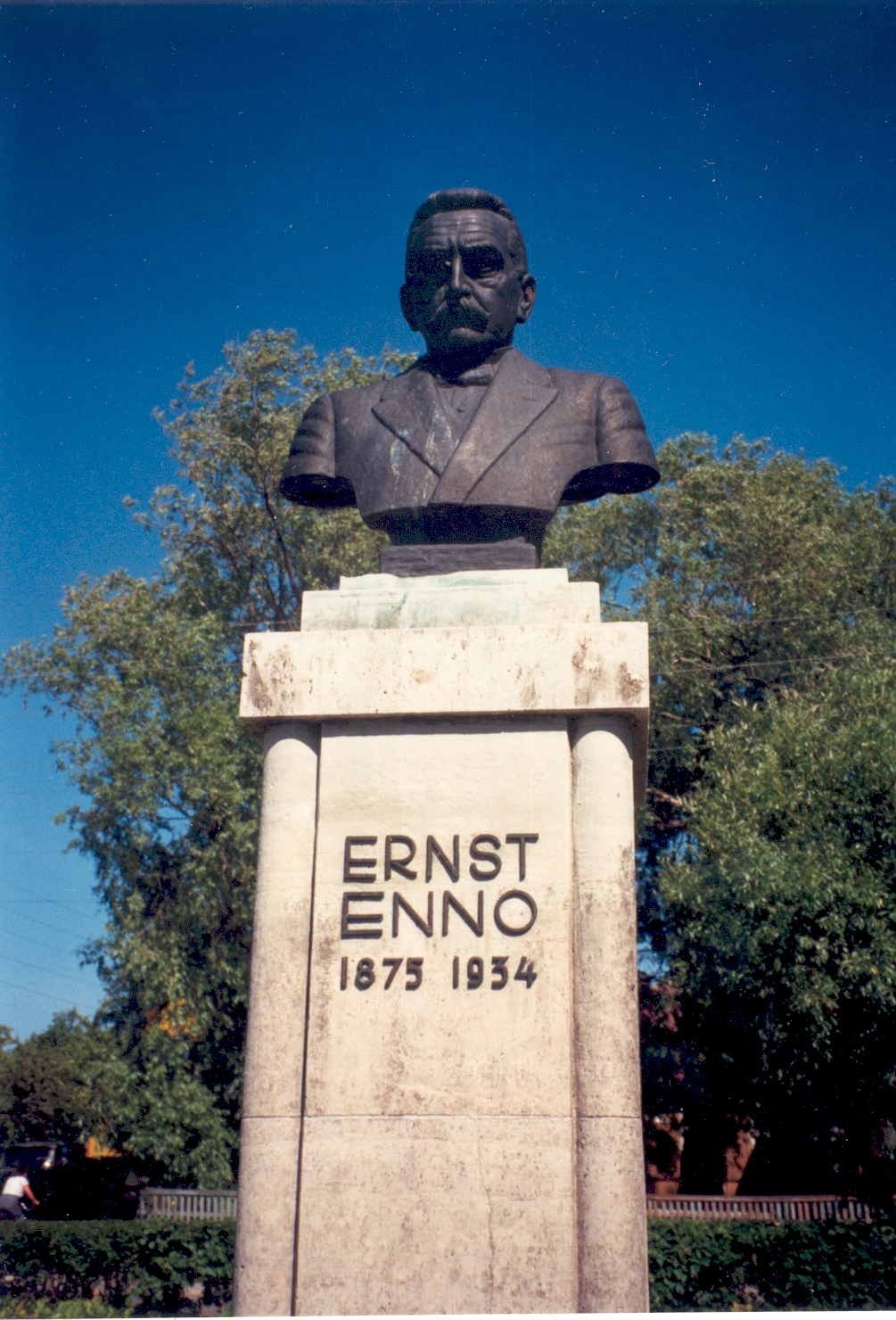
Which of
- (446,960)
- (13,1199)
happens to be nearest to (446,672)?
(446,960)

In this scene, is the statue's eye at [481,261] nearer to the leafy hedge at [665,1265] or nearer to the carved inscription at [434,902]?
the carved inscription at [434,902]

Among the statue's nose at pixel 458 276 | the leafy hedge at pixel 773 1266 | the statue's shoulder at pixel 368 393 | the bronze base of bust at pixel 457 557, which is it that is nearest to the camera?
the bronze base of bust at pixel 457 557

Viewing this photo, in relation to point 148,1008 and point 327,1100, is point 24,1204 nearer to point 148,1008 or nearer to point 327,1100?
point 148,1008

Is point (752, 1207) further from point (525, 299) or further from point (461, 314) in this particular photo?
point (461, 314)

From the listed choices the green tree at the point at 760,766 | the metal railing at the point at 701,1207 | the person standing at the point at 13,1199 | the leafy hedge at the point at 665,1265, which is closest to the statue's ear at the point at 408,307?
the leafy hedge at the point at 665,1265

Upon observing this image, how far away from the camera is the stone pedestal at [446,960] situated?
455 centimetres

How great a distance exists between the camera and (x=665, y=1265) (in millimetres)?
13445

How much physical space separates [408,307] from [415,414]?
32.9 inches

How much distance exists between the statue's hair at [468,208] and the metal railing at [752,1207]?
17.8 m

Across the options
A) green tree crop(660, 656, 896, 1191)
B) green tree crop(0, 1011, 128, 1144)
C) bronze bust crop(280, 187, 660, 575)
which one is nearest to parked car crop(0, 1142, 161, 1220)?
green tree crop(660, 656, 896, 1191)

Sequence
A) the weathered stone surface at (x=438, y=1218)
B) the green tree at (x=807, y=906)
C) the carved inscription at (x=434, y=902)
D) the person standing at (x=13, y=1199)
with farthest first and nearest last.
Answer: the person standing at (x=13, y=1199) < the green tree at (x=807, y=906) < the carved inscription at (x=434, y=902) < the weathered stone surface at (x=438, y=1218)

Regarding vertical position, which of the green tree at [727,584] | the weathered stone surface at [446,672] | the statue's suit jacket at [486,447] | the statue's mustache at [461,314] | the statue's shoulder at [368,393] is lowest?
the weathered stone surface at [446,672]

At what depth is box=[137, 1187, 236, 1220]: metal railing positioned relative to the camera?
19359 mm

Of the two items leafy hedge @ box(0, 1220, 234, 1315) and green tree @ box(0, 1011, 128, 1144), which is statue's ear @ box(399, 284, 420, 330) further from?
green tree @ box(0, 1011, 128, 1144)
